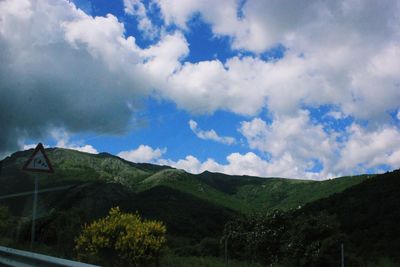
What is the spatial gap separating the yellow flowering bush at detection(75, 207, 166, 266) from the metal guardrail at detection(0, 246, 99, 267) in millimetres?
1774

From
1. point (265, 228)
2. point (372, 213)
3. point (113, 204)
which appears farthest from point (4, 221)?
point (113, 204)

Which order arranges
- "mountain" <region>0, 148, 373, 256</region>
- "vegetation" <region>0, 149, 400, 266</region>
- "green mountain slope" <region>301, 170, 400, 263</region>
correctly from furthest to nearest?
"green mountain slope" <region>301, 170, 400, 263</region>
"mountain" <region>0, 148, 373, 256</region>
"vegetation" <region>0, 149, 400, 266</region>

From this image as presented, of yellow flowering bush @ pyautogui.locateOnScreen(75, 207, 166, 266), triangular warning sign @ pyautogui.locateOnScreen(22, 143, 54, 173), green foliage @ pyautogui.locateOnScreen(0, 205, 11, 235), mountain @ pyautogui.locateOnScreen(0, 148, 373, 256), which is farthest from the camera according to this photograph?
green foliage @ pyautogui.locateOnScreen(0, 205, 11, 235)

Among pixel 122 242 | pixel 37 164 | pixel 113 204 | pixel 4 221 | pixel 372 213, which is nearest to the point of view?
pixel 122 242

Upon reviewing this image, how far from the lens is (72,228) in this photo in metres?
15.4

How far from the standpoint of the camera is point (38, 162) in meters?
12.1

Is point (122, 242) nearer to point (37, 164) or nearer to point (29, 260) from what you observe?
point (29, 260)

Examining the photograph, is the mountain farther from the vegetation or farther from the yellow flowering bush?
the yellow flowering bush

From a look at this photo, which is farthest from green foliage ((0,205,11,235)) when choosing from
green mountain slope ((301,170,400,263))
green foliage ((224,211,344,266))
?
green mountain slope ((301,170,400,263))

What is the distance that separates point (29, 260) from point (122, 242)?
2700mm

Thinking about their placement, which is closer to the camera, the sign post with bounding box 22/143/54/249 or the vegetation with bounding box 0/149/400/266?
the sign post with bounding box 22/143/54/249

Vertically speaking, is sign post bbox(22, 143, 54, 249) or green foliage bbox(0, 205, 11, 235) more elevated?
sign post bbox(22, 143, 54, 249)

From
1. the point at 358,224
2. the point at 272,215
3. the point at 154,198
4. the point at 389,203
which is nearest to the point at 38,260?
the point at 272,215

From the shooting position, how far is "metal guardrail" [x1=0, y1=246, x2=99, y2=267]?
7.47 meters
